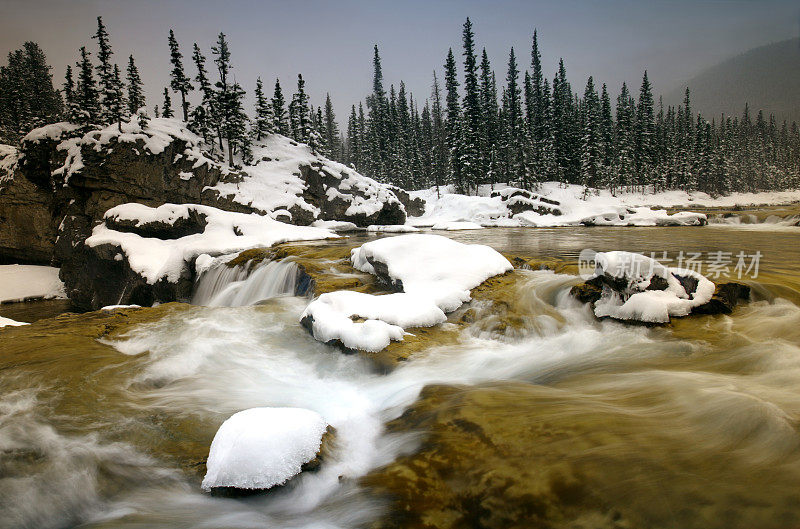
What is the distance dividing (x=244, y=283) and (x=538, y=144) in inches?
2020

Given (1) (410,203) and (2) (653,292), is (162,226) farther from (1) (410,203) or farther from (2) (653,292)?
(1) (410,203)

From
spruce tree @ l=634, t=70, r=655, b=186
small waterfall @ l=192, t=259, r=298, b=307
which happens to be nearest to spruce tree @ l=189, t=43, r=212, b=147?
small waterfall @ l=192, t=259, r=298, b=307

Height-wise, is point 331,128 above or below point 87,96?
above

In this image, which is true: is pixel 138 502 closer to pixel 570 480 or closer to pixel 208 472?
pixel 208 472

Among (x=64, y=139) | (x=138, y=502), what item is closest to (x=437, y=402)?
(x=138, y=502)

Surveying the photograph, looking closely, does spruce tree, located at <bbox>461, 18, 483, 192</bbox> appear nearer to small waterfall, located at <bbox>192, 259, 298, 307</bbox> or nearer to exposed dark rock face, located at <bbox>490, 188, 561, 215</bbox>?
exposed dark rock face, located at <bbox>490, 188, 561, 215</bbox>

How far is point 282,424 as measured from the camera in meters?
2.92

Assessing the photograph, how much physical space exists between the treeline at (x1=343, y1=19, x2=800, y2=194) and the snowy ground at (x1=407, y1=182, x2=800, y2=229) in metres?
2.93

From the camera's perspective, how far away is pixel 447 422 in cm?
323

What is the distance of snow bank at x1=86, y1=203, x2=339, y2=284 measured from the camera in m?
13.6

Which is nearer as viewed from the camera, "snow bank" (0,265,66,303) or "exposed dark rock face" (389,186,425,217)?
"snow bank" (0,265,66,303)

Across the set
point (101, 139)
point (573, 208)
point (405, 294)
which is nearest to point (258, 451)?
point (405, 294)

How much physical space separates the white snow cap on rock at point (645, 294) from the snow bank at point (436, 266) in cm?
229

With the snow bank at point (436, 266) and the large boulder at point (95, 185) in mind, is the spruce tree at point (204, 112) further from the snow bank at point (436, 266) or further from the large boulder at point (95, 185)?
the snow bank at point (436, 266)
